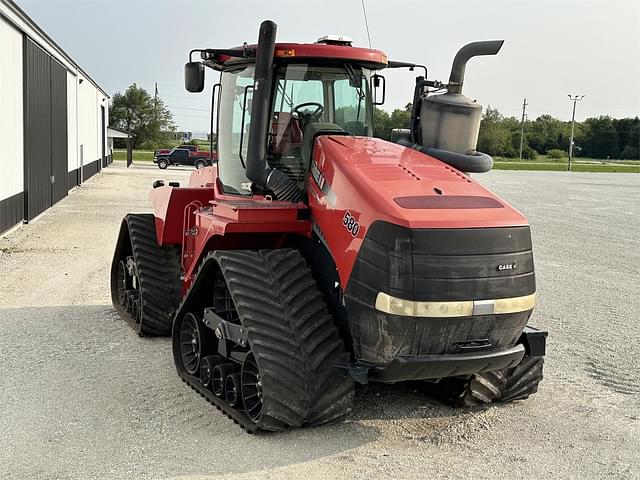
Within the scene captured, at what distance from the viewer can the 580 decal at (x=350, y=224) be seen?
4.95 meters

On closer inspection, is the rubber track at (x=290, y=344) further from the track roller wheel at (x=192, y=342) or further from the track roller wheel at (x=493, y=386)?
the track roller wheel at (x=493, y=386)

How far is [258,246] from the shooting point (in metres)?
6.07

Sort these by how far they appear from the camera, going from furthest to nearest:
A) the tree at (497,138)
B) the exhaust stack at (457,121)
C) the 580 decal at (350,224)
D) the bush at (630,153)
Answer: the bush at (630,153) → the tree at (497,138) → the exhaust stack at (457,121) → the 580 decal at (350,224)

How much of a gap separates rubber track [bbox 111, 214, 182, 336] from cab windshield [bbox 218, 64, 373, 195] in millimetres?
1699

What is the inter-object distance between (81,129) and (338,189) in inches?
1119

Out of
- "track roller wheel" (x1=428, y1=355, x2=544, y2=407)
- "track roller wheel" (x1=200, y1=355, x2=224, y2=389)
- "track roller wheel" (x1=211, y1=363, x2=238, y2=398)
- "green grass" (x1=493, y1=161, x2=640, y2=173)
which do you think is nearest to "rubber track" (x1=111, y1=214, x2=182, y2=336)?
"track roller wheel" (x1=200, y1=355, x2=224, y2=389)

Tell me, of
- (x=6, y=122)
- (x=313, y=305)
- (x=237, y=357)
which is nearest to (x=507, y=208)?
(x=313, y=305)

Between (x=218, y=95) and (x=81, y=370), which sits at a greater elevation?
(x=218, y=95)

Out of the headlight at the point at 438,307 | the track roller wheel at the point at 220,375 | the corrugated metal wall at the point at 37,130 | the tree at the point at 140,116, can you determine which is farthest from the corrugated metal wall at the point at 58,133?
the tree at the point at 140,116

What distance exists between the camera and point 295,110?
19.6 ft

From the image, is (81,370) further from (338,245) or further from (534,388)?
(534,388)

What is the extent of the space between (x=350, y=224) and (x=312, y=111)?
1364mm

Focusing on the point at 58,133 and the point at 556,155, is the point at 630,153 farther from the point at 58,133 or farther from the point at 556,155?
the point at 58,133

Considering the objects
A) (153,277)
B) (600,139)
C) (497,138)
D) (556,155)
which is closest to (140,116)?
(497,138)
